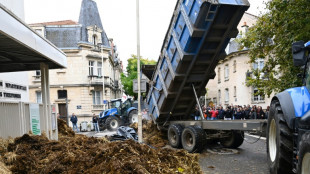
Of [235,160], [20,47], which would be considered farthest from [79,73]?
[235,160]

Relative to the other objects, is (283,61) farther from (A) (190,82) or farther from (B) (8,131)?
(B) (8,131)

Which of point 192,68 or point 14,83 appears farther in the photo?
point 14,83

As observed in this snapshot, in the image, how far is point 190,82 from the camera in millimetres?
9039

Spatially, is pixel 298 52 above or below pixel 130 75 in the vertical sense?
below

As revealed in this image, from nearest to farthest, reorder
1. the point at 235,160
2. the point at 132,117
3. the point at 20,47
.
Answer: the point at 20,47
the point at 235,160
the point at 132,117

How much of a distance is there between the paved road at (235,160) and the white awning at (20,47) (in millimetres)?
4820

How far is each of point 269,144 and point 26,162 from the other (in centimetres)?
437

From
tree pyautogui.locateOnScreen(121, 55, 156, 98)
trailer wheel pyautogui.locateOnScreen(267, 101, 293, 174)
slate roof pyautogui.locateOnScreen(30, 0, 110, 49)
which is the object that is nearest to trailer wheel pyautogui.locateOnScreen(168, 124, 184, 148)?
trailer wheel pyautogui.locateOnScreen(267, 101, 293, 174)

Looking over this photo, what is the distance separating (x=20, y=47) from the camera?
6.21 meters

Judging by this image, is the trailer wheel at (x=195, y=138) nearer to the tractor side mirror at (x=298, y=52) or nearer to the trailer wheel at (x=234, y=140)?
the trailer wheel at (x=234, y=140)

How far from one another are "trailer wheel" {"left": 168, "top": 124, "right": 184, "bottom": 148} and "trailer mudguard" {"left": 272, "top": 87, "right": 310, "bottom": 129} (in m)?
5.18

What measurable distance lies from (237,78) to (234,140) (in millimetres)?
23780

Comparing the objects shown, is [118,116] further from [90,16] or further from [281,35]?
[90,16]

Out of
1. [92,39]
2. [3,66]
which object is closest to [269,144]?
[3,66]
